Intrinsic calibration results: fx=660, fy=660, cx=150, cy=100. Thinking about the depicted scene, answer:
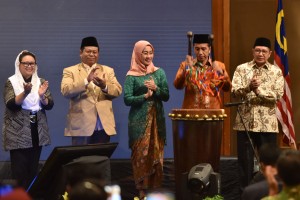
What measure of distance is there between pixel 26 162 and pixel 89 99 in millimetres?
818

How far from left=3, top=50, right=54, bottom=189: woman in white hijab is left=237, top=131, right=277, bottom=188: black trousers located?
5.75 ft

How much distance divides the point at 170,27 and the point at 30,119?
78.9 inches

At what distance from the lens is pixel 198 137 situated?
18.2 ft

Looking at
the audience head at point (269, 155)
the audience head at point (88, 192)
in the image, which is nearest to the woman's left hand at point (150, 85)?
the audience head at point (269, 155)

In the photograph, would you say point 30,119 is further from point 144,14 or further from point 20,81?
point 144,14

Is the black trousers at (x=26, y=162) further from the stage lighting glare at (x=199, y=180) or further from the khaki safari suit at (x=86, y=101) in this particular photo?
the stage lighting glare at (x=199, y=180)

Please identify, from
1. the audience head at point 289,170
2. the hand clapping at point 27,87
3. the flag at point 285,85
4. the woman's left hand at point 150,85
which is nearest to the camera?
the audience head at point 289,170

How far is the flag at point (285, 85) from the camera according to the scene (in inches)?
259

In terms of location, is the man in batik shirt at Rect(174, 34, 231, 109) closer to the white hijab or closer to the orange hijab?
the orange hijab

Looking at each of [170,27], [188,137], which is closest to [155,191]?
[188,137]

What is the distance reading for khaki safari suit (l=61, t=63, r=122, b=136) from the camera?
234 inches

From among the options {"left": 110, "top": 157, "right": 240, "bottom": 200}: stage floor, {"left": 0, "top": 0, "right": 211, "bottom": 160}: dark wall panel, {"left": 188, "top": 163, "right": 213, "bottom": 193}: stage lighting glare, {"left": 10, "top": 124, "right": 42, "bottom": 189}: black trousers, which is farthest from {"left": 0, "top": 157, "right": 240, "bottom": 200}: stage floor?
{"left": 188, "top": 163, "right": 213, "bottom": 193}: stage lighting glare

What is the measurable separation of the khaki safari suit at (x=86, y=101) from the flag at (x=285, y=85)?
1710mm

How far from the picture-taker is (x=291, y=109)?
6680 millimetres
